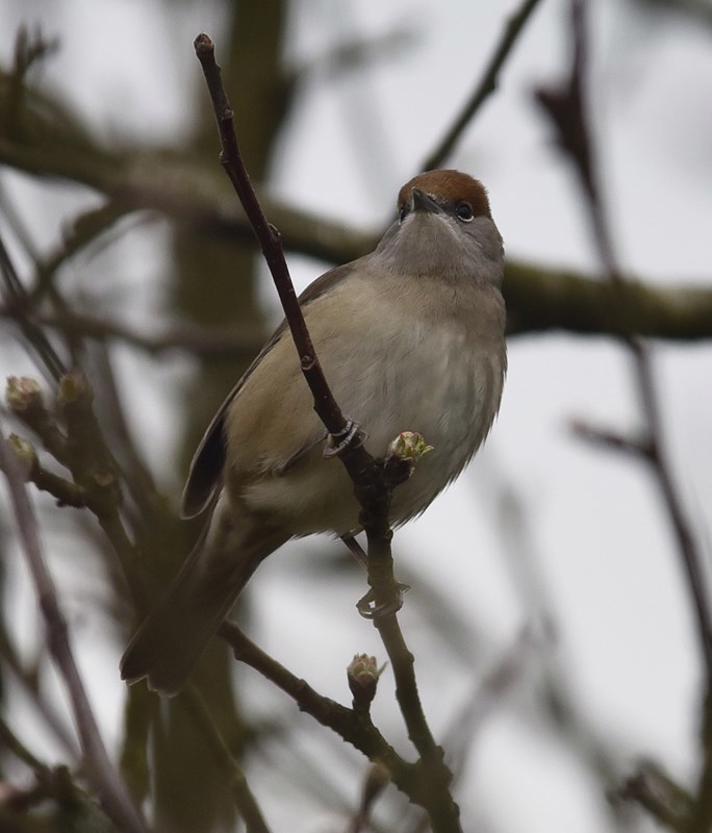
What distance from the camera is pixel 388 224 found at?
594 centimetres

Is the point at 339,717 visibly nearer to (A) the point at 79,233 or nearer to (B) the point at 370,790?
(B) the point at 370,790

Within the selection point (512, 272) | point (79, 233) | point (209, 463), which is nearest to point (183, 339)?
point (209, 463)

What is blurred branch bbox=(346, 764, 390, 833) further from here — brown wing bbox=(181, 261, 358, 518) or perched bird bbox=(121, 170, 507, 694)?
brown wing bbox=(181, 261, 358, 518)

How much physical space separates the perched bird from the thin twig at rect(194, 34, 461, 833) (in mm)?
868

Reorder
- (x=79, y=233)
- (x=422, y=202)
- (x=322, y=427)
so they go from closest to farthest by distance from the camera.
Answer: (x=79, y=233), (x=322, y=427), (x=422, y=202)

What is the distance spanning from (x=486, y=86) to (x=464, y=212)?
0.91 metres

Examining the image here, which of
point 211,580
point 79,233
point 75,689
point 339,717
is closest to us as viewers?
point 75,689

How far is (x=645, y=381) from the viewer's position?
8.34ft

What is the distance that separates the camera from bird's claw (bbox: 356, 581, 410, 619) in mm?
3535

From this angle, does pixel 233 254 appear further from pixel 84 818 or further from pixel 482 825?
pixel 84 818

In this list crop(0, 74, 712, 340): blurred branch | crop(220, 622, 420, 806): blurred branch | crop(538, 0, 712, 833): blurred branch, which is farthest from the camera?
crop(0, 74, 712, 340): blurred branch

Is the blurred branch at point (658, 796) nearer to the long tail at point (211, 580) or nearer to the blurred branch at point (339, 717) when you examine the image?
the blurred branch at point (339, 717)

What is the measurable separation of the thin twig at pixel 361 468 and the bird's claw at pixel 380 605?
0.01 meters

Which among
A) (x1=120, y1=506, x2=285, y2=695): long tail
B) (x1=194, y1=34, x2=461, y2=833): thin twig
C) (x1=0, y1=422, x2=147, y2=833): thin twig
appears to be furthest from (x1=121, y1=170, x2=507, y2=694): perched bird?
(x1=0, y1=422, x2=147, y2=833): thin twig
